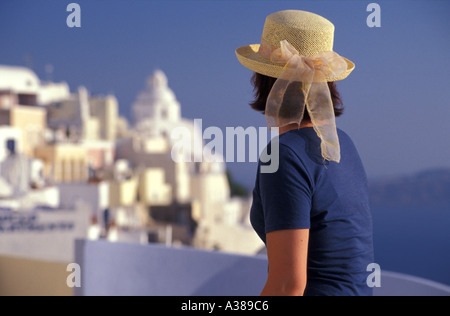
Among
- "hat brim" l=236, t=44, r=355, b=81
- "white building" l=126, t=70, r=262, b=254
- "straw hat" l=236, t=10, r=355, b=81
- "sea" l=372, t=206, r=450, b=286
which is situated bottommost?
"sea" l=372, t=206, r=450, b=286

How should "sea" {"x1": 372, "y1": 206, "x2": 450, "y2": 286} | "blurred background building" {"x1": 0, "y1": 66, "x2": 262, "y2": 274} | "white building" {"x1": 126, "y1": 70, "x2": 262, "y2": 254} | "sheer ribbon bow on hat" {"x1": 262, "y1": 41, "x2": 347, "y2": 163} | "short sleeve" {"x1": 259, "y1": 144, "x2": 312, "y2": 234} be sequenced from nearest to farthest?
"short sleeve" {"x1": 259, "y1": 144, "x2": 312, "y2": 234}
"sheer ribbon bow on hat" {"x1": 262, "y1": 41, "x2": 347, "y2": 163}
"blurred background building" {"x1": 0, "y1": 66, "x2": 262, "y2": 274}
"white building" {"x1": 126, "y1": 70, "x2": 262, "y2": 254}
"sea" {"x1": 372, "y1": 206, "x2": 450, "y2": 286}

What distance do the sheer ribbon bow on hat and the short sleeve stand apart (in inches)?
4.3

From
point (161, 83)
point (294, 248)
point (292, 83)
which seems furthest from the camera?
point (161, 83)

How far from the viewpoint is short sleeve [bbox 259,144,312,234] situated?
1052 mm

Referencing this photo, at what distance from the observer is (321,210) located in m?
1.11

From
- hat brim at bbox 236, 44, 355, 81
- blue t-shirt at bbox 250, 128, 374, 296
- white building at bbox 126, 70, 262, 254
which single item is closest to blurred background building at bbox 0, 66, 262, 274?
white building at bbox 126, 70, 262, 254

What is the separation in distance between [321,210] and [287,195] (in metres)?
0.10

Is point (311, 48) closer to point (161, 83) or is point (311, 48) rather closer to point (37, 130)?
point (37, 130)

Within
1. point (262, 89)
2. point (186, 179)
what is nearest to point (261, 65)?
point (262, 89)

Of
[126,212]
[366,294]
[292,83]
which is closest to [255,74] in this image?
[292,83]

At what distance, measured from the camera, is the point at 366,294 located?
1213 mm

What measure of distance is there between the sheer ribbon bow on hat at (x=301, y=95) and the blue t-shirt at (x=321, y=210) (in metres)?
0.03

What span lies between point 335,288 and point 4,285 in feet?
12.5

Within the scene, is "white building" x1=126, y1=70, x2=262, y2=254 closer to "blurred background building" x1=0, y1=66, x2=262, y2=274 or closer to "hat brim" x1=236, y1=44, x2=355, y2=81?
"blurred background building" x1=0, y1=66, x2=262, y2=274
